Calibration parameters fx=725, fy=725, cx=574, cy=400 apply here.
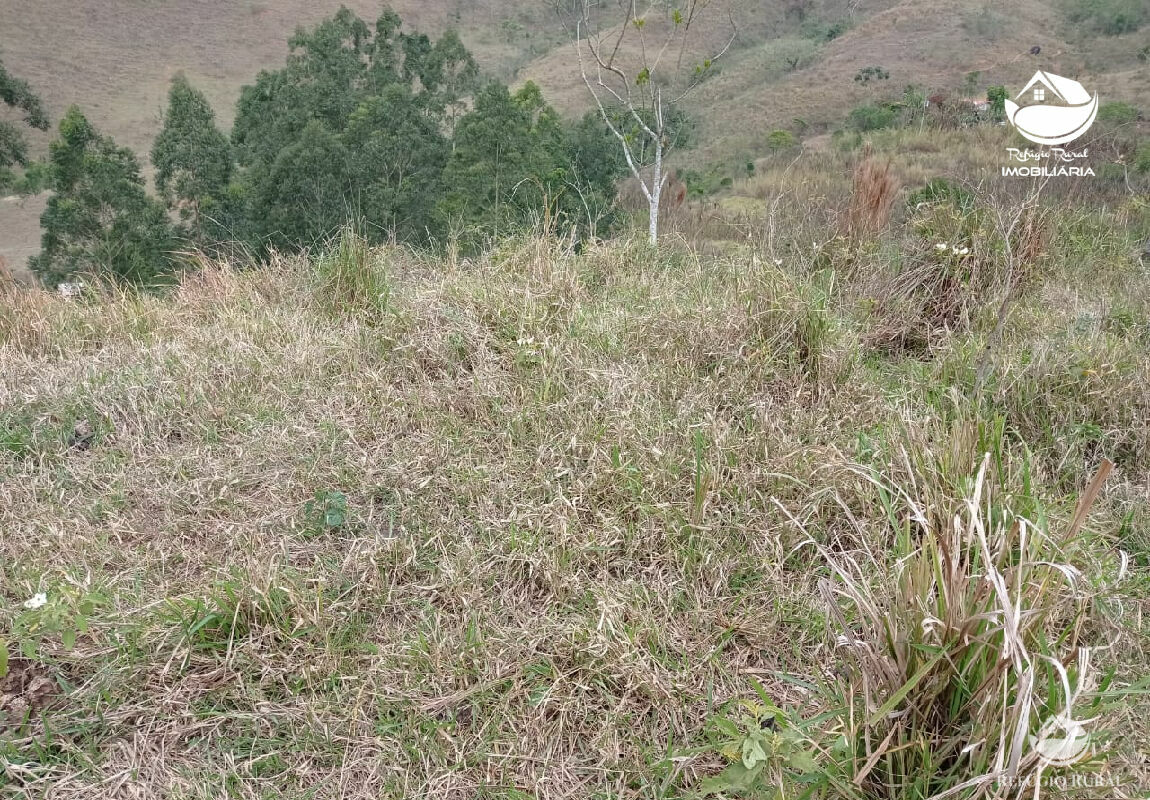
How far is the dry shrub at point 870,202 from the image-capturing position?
319 cm

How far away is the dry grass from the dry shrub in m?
0.58

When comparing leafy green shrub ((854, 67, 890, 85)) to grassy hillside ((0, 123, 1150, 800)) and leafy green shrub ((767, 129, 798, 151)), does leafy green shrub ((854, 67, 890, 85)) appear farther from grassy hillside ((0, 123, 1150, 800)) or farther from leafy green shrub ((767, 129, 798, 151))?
grassy hillside ((0, 123, 1150, 800))

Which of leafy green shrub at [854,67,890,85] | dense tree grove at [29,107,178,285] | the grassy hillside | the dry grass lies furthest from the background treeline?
leafy green shrub at [854,67,890,85]

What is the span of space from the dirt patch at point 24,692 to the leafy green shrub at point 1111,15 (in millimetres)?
24813

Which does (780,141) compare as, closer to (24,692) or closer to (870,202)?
(870,202)

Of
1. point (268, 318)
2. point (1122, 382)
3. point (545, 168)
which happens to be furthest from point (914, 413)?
point (545, 168)

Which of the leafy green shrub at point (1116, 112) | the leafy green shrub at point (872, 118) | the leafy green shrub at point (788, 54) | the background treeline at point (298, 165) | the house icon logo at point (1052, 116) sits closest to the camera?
the house icon logo at point (1052, 116)

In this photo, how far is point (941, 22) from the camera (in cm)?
2306

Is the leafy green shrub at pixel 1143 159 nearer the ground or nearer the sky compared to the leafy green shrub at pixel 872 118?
nearer the sky

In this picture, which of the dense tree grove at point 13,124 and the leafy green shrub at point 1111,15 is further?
the leafy green shrub at point 1111,15

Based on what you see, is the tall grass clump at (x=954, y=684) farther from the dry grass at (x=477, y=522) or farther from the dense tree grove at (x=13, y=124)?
the dense tree grove at (x=13, y=124)

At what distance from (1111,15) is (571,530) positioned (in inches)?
977

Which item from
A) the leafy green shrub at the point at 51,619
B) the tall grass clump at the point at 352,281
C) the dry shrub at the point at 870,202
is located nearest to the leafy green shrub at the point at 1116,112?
the dry shrub at the point at 870,202
